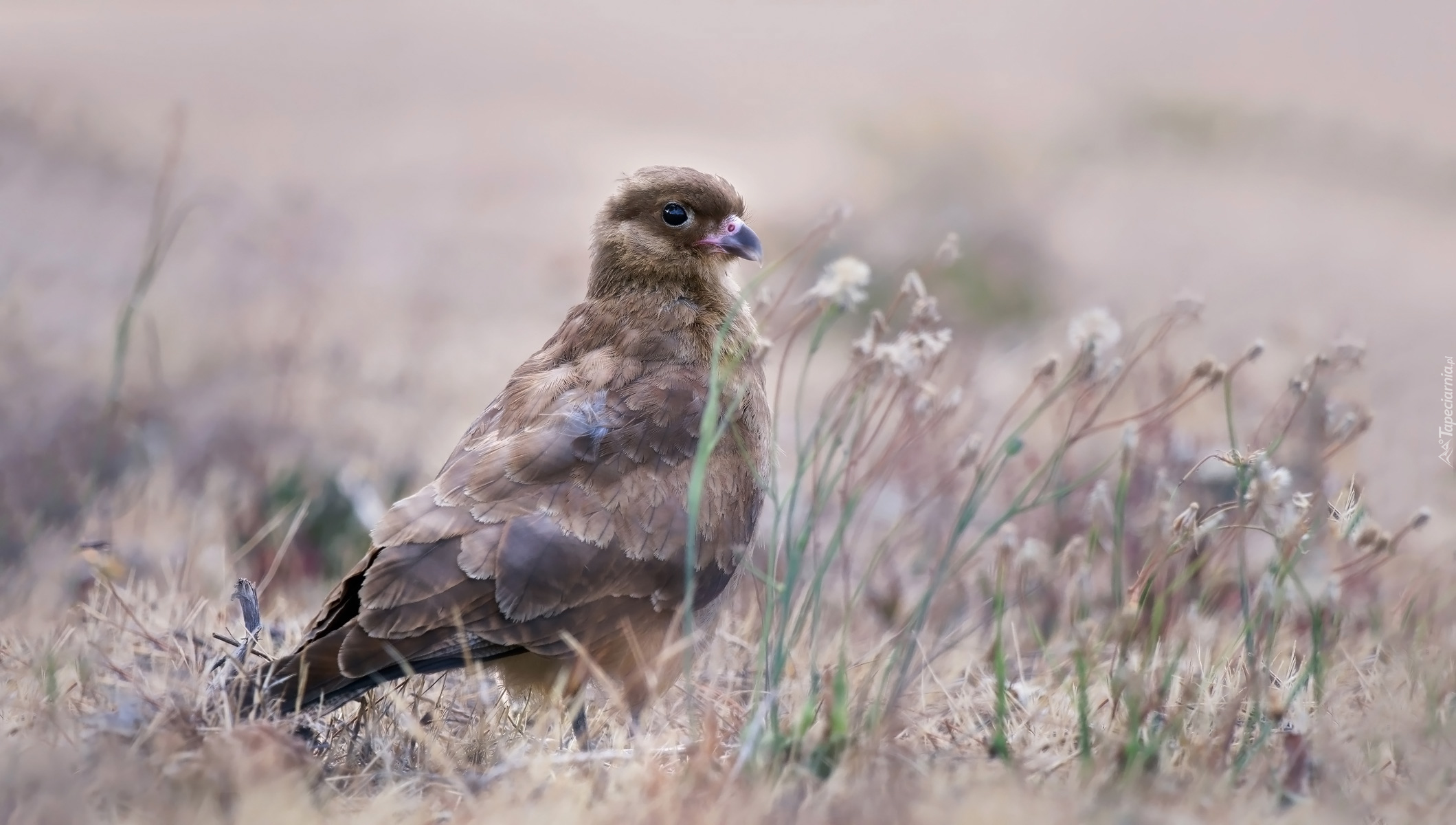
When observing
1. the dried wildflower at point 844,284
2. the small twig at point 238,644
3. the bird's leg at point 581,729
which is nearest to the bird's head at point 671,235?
the dried wildflower at point 844,284

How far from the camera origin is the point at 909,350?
10.1 feet

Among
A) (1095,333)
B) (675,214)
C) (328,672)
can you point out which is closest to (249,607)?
(328,672)

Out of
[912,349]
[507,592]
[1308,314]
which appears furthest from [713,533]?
[1308,314]

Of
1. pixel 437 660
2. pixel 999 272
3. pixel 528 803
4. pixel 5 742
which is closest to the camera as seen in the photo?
pixel 528 803

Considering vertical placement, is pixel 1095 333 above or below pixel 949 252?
below

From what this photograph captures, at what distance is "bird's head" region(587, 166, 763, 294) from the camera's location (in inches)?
169

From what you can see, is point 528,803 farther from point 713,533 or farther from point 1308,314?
point 1308,314

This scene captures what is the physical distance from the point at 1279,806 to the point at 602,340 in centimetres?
231

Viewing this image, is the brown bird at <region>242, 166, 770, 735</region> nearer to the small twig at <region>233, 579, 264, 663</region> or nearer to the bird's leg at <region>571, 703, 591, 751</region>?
the bird's leg at <region>571, 703, 591, 751</region>

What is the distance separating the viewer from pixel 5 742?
3004mm

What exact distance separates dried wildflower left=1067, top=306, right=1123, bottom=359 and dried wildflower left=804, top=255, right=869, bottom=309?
0.50 metres

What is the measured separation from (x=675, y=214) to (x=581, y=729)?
176 cm

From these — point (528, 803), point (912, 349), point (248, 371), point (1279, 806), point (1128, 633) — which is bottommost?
point (248, 371)

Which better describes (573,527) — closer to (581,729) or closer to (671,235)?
(581,729)
